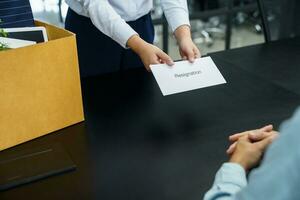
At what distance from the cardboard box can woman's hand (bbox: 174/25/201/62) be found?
1.10ft

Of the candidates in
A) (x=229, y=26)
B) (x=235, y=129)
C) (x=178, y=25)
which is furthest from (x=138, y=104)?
(x=229, y=26)

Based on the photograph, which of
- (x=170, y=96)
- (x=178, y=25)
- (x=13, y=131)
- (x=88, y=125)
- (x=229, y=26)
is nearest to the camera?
(x=13, y=131)

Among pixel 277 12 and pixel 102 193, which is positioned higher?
pixel 102 193

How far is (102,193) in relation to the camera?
0.70 meters

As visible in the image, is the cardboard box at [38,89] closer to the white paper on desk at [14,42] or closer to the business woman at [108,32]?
the white paper on desk at [14,42]

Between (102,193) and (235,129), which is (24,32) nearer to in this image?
(102,193)

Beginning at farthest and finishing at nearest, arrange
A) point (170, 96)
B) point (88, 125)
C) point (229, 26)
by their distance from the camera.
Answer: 1. point (229, 26)
2. point (170, 96)
3. point (88, 125)

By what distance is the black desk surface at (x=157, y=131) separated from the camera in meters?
0.71

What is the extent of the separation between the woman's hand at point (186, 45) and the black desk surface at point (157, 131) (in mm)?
113

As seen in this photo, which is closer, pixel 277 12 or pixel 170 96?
pixel 170 96

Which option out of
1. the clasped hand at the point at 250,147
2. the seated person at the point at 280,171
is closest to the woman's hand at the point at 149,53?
the clasped hand at the point at 250,147

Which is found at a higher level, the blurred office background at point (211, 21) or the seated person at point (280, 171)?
the seated person at point (280, 171)

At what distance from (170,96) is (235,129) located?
0.24 metres

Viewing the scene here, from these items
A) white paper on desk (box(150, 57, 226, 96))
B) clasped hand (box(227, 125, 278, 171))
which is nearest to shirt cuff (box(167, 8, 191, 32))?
white paper on desk (box(150, 57, 226, 96))
